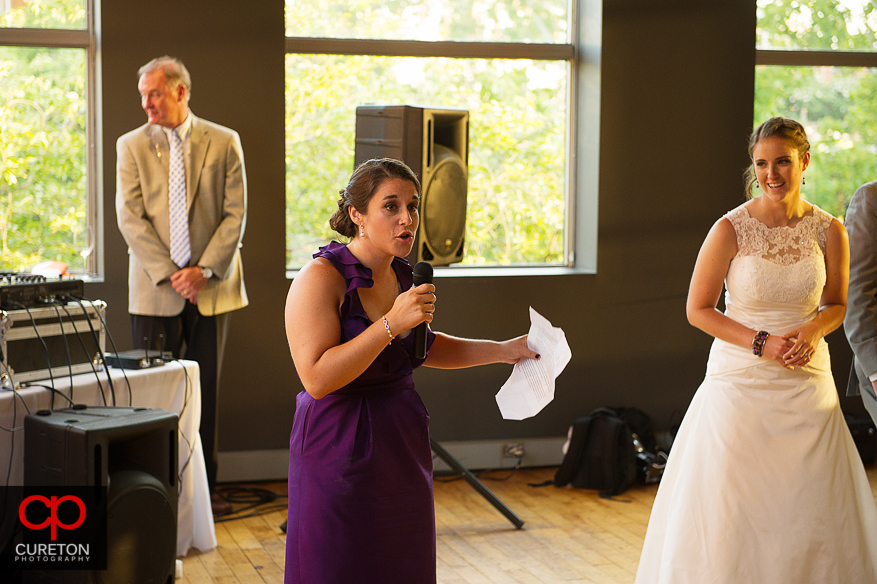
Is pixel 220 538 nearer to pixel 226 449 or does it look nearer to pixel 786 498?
pixel 226 449

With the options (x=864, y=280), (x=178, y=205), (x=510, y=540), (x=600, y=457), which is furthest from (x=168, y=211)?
(x=864, y=280)

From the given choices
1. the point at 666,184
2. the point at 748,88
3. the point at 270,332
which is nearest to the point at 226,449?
the point at 270,332

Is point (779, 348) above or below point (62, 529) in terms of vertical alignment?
above

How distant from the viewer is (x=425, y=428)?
6.94 ft

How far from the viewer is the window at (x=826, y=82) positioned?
5.44 metres

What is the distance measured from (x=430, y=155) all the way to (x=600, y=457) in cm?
194

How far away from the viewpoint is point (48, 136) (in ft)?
15.0

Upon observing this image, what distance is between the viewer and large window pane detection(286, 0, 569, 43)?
482 cm

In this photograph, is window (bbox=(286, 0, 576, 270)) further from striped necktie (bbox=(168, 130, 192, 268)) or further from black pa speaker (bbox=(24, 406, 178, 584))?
black pa speaker (bbox=(24, 406, 178, 584))

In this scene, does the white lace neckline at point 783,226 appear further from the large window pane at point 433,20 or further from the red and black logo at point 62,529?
the large window pane at point 433,20

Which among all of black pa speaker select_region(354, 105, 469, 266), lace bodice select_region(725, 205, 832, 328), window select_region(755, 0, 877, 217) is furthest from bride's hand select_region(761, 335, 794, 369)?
window select_region(755, 0, 877, 217)

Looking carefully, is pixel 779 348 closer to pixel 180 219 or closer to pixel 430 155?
pixel 430 155

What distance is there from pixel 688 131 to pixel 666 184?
0.33 metres

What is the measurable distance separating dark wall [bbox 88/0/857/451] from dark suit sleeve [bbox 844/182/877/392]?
6.93 feet
